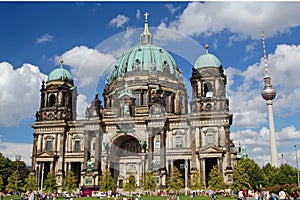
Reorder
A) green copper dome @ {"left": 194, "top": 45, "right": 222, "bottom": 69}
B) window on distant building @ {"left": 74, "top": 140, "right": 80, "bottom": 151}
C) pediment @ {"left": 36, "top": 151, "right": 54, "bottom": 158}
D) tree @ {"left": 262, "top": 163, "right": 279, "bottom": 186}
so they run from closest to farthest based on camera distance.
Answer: green copper dome @ {"left": 194, "top": 45, "right": 222, "bottom": 69} → pediment @ {"left": 36, "top": 151, "right": 54, "bottom": 158} → window on distant building @ {"left": 74, "top": 140, "right": 80, "bottom": 151} → tree @ {"left": 262, "top": 163, "right": 279, "bottom": 186}

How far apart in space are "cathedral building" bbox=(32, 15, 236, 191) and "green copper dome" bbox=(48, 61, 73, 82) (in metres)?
0.21

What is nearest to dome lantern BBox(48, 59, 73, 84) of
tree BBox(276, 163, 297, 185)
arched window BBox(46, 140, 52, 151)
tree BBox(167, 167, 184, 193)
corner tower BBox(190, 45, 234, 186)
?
arched window BBox(46, 140, 52, 151)

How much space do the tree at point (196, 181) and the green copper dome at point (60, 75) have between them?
3583cm

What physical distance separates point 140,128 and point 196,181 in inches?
624

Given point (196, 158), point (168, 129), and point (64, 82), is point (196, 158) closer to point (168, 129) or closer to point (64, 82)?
point (168, 129)

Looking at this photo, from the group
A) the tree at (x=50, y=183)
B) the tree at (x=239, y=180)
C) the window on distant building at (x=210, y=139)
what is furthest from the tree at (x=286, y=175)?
the tree at (x=50, y=183)

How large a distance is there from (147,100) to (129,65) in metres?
11.1

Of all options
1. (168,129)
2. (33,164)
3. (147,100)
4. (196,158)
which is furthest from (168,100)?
(33,164)

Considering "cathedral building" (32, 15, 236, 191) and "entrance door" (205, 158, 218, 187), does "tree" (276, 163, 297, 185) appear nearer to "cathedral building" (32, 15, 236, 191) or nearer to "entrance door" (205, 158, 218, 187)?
"cathedral building" (32, 15, 236, 191)

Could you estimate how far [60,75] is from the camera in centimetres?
7875

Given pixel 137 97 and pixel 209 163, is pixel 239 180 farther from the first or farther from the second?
pixel 137 97

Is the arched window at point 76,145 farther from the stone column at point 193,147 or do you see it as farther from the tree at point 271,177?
the tree at point 271,177

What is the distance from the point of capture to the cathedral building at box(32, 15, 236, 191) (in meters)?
66.0

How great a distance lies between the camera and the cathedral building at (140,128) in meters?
66.0
